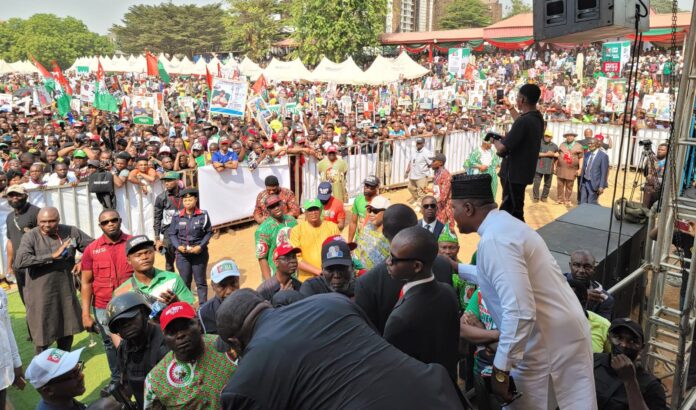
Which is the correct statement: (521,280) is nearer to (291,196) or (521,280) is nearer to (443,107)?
(291,196)

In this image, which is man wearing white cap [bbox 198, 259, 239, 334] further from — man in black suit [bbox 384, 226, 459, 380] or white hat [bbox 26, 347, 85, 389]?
man in black suit [bbox 384, 226, 459, 380]

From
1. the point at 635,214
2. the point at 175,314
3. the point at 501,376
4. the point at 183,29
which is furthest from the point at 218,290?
the point at 183,29

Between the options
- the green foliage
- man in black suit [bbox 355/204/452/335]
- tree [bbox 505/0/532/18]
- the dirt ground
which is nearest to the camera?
man in black suit [bbox 355/204/452/335]

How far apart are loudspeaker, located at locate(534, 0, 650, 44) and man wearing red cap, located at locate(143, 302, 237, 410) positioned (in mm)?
3862

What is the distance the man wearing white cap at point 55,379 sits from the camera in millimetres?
2879

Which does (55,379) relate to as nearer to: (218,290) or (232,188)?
(218,290)

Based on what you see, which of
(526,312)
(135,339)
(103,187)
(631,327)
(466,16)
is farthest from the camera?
(466,16)

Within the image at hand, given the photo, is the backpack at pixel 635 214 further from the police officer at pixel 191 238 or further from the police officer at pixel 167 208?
the police officer at pixel 167 208

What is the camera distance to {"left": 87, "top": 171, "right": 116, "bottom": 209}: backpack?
839 cm

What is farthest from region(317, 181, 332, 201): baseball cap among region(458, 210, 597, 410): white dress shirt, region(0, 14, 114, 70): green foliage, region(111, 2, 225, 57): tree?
region(0, 14, 114, 70): green foliage

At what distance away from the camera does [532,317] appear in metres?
2.33

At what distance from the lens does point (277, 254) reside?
4.53 metres

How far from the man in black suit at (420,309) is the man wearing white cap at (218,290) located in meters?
1.87

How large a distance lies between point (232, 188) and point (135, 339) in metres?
7.24
